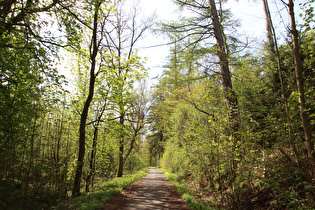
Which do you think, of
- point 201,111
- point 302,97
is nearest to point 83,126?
point 201,111

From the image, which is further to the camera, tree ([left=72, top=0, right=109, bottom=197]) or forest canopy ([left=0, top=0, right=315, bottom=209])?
tree ([left=72, top=0, right=109, bottom=197])

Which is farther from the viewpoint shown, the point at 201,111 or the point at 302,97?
the point at 201,111

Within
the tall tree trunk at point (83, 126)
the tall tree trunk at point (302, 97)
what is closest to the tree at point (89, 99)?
the tall tree trunk at point (83, 126)

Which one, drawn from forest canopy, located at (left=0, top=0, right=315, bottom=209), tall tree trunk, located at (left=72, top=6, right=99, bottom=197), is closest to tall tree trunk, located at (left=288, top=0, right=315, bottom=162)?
forest canopy, located at (left=0, top=0, right=315, bottom=209)

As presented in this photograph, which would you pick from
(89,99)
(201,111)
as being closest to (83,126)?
(89,99)

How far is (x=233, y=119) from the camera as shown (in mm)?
4238

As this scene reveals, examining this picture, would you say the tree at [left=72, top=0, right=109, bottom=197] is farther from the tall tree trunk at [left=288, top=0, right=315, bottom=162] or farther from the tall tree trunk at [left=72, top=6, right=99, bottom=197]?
the tall tree trunk at [left=288, top=0, right=315, bottom=162]

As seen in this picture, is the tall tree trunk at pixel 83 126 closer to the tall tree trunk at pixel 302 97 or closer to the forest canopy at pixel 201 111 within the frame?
the forest canopy at pixel 201 111

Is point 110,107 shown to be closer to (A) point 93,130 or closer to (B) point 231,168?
(A) point 93,130

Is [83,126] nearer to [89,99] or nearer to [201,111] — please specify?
[89,99]

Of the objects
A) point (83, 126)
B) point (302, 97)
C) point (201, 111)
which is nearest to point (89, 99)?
point (83, 126)

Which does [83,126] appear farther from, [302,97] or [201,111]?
[302,97]

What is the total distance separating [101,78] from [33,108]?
3.74 meters

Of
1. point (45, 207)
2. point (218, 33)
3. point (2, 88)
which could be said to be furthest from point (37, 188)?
point (218, 33)
